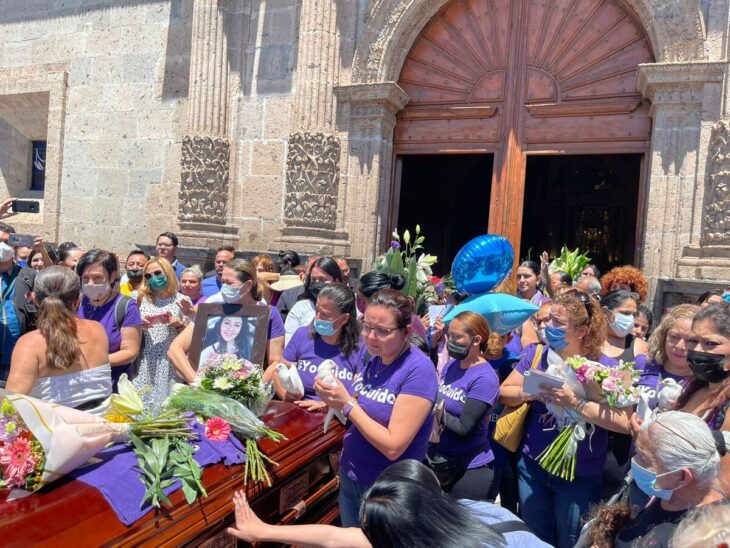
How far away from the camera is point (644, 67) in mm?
6391

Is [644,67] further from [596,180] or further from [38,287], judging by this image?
[596,180]

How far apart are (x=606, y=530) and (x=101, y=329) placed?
2500 mm

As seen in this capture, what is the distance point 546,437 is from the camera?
2.86 meters

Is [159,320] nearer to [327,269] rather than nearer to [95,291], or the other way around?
[95,291]

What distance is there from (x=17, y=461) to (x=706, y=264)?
6582 millimetres

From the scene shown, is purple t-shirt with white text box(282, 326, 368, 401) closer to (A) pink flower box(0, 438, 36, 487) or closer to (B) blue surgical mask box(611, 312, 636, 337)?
(A) pink flower box(0, 438, 36, 487)

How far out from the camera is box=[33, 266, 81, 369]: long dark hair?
2539 mm

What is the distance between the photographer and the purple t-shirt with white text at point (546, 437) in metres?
2.75

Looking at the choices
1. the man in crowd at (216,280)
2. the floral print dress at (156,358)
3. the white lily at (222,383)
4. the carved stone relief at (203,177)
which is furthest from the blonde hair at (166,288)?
the carved stone relief at (203,177)

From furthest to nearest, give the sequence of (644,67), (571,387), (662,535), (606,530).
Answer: (644,67) < (571,387) < (606,530) < (662,535)

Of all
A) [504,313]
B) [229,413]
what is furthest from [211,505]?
[504,313]

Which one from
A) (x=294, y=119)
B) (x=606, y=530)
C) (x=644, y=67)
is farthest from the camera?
(x=294, y=119)

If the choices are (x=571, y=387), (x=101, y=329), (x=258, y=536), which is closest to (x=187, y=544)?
(x=258, y=536)

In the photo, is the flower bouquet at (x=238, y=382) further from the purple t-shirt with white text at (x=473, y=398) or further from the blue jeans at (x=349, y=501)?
the purple t-shirt with white text at (x=473, y=398)
